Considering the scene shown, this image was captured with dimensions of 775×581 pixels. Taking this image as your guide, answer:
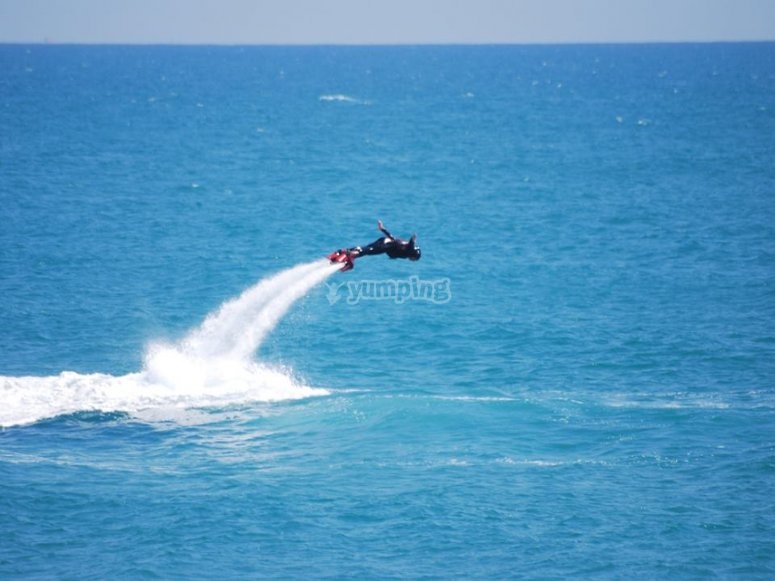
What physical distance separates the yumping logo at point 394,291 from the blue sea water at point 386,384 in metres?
0.39

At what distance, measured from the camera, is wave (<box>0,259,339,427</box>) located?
4622 centimetres

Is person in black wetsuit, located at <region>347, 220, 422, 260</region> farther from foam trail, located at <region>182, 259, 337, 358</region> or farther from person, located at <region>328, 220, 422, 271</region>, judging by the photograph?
foam trail, located at <region>182, 259, 337, 358</region>

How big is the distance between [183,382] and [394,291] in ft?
79.0

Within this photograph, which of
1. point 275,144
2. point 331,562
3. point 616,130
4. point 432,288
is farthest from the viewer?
point 616,130

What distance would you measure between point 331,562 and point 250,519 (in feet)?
12.4

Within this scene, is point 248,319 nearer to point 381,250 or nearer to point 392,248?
point 392,248

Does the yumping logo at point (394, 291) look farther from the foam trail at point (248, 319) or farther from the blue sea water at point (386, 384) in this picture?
the foam trail at point (248, 319)

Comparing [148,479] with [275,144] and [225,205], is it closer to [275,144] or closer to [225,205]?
[225,205]

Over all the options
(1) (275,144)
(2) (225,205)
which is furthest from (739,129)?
(2) (225,205)

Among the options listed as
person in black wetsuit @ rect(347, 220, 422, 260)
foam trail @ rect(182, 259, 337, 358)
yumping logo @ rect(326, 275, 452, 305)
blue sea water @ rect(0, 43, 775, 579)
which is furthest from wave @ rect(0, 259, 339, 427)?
yumping logo @ rect(326, 275, 452, 305)

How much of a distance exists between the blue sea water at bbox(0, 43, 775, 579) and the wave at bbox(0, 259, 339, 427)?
163mm

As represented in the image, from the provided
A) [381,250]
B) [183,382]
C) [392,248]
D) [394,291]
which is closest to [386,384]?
[183,382]

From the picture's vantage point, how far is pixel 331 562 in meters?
35.7

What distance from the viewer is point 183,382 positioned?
48469 millimetres
